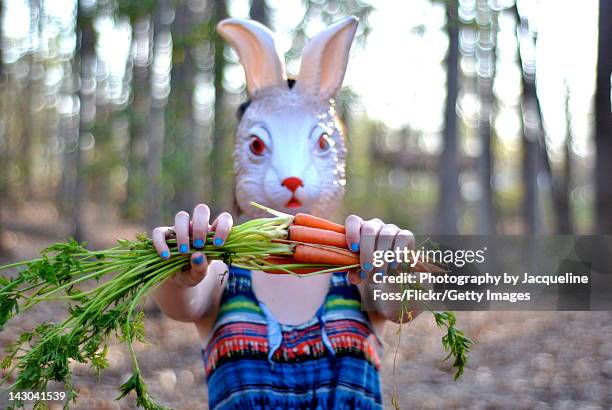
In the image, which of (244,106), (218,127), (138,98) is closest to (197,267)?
(244,106)

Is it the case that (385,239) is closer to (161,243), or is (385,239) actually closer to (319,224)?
(319,224)

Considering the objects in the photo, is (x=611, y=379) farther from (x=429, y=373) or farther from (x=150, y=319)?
(x=150, y=319)

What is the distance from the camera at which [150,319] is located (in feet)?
25.8

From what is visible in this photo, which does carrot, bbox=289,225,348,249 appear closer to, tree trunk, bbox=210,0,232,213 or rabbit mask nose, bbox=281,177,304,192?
rabbit mask nose, bbox=281,177,304,192

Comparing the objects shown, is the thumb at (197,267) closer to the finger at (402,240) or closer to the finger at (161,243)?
the finger at (161,243)

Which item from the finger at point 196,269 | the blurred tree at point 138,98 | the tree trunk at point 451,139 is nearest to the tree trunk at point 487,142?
the tree trunk at point 451,139

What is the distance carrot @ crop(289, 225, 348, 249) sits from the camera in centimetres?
225

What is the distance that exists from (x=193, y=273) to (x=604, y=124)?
3.60 metres

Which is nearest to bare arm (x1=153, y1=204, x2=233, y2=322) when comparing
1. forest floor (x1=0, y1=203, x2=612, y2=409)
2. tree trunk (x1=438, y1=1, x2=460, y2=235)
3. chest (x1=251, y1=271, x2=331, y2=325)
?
chest (x1=251, y1=271, x2=331, y2=325)

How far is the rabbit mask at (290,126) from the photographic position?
2.79 m

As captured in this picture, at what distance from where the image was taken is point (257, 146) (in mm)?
2914

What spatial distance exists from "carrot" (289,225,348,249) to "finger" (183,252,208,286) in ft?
1.01

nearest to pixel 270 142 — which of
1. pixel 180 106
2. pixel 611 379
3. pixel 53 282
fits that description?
pixel 53 282

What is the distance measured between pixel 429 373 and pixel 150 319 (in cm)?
349
